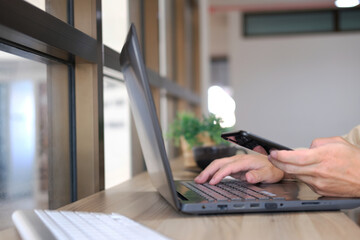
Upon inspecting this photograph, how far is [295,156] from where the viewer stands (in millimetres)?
754

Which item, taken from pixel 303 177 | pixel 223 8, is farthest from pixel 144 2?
pixel 223 8

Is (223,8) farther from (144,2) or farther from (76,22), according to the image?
(76,22)

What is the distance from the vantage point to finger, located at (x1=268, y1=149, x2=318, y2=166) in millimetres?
753

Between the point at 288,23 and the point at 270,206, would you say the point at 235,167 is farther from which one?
the point at 288,23

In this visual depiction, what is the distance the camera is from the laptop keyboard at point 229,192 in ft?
2.51

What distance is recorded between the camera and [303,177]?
82 cm

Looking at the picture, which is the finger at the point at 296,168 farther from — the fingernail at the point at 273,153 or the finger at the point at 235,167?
the finger at the point at 235,167

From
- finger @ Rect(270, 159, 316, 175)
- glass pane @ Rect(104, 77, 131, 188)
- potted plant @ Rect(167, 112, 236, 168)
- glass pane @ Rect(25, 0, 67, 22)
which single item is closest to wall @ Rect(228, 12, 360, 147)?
potted plant @ Rect(167, 112, 236, 168)

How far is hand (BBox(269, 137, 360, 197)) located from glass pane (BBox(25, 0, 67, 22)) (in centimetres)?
63

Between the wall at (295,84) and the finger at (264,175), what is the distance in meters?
5.29

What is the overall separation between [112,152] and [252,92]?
5.03 meters

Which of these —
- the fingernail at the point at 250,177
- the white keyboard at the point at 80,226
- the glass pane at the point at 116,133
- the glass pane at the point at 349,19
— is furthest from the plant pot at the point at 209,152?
the glass pane at the point at 349,19

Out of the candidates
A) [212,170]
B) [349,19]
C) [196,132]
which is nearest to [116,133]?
[196,132]

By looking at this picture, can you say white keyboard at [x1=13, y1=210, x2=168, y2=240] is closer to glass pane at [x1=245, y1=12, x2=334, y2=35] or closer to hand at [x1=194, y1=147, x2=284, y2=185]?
hand at [x1=194, y1=147, x2=284, y2=185]
